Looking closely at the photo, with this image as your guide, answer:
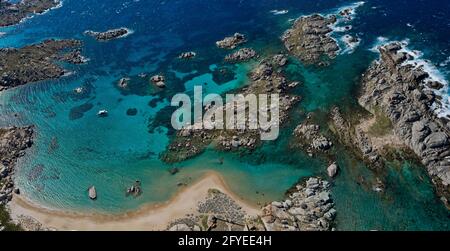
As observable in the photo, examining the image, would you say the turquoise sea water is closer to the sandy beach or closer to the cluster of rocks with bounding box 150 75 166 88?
the sandy beach

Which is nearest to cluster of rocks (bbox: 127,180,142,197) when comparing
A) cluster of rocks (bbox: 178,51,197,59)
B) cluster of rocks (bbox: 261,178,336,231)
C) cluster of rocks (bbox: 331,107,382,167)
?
cluster of rocks (bbox: 261,178,336,231)

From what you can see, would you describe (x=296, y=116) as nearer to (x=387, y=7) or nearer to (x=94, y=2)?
(x=387, y=7)

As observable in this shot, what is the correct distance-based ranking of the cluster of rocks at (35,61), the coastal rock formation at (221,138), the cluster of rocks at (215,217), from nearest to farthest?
the cluster of rocks at (215,217), the coastal rock formation at (221,138), the cluster of rocks at (35,61)

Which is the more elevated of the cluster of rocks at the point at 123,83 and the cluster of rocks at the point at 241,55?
the cluster of rocks at the point at 241,55

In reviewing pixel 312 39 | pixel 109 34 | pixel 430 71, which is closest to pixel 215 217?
pixel 312 39

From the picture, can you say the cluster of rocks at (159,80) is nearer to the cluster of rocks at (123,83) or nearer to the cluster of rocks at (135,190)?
the cluster of rocks at (123,83)

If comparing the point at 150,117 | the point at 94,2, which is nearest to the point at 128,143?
the point at 150,117

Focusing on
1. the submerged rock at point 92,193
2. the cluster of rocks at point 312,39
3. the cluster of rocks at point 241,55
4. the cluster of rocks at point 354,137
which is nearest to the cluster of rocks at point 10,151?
the submerged rock at point 92,193
